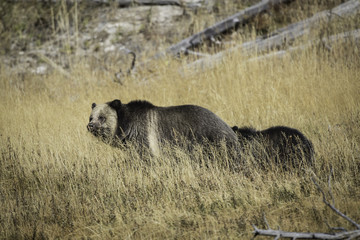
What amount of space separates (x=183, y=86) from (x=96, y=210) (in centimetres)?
521

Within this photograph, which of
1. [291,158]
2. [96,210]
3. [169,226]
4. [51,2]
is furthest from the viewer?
[51,2]

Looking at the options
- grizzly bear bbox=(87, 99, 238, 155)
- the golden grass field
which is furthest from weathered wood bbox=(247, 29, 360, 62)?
grizzly bear bbox=(87, 99, 238, 155)

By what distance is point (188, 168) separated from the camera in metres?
4.77

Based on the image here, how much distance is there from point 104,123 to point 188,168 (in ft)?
6.06

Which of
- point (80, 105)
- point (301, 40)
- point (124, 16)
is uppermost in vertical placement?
point (124, 16)

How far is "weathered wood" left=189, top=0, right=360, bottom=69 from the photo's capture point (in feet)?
30.9

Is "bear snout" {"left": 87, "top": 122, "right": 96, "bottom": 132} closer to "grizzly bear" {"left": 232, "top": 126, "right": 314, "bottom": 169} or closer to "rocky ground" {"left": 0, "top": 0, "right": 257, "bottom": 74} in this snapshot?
"grizzly bear" {"left": 232, "top": 126, "right": 314, "bottom": 169}

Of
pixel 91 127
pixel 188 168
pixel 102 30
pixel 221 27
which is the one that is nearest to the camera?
pixel 188 168

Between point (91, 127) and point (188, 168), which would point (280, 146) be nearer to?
point (188, 168)

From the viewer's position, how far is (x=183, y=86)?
892 cm

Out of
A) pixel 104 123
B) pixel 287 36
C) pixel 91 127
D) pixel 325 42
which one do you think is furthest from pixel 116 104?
pixel 325 42

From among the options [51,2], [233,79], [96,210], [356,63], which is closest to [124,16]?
[51,2]

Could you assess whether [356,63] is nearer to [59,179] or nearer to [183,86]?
[183,86]

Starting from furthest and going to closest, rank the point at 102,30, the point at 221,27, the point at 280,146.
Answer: the point at 102,30
the point at 221,27
the point at 280,146
